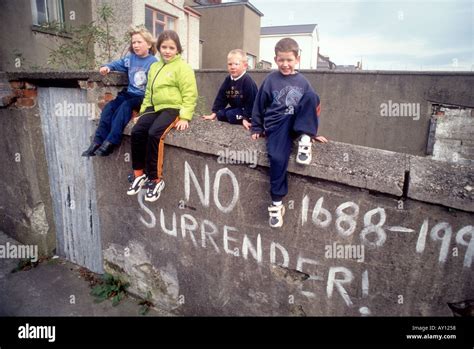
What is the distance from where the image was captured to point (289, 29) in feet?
115

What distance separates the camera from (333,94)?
9.36m

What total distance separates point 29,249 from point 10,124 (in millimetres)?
1769

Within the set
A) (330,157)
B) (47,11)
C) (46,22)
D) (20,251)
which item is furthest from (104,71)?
(47,11)

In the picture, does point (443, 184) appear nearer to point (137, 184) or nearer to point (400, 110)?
point (137, 184)

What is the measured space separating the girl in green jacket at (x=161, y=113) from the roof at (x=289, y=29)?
34.7 metres

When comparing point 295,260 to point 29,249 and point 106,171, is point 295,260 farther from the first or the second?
point 29,249

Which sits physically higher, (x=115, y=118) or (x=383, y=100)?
(x=383, y=100)

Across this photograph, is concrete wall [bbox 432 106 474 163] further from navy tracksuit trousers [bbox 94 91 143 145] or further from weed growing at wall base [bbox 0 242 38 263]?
weed growing at wall base [bbox 0 242 38 263]

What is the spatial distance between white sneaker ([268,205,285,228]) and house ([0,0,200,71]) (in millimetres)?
5826

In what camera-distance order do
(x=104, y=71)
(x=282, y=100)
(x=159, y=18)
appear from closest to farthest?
(x=282, y=100) → (x=104, y=71) → (x=159, y=18)

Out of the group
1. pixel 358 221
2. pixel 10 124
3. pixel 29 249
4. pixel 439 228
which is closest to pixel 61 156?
pixel 10 124

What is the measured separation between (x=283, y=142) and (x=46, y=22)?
10279mm

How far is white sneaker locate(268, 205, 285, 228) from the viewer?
7.43ft

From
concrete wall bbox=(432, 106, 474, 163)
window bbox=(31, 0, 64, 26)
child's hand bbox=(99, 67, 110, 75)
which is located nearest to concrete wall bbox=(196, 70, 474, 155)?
concrete wall bbox=(432, 106, 474, 163)
